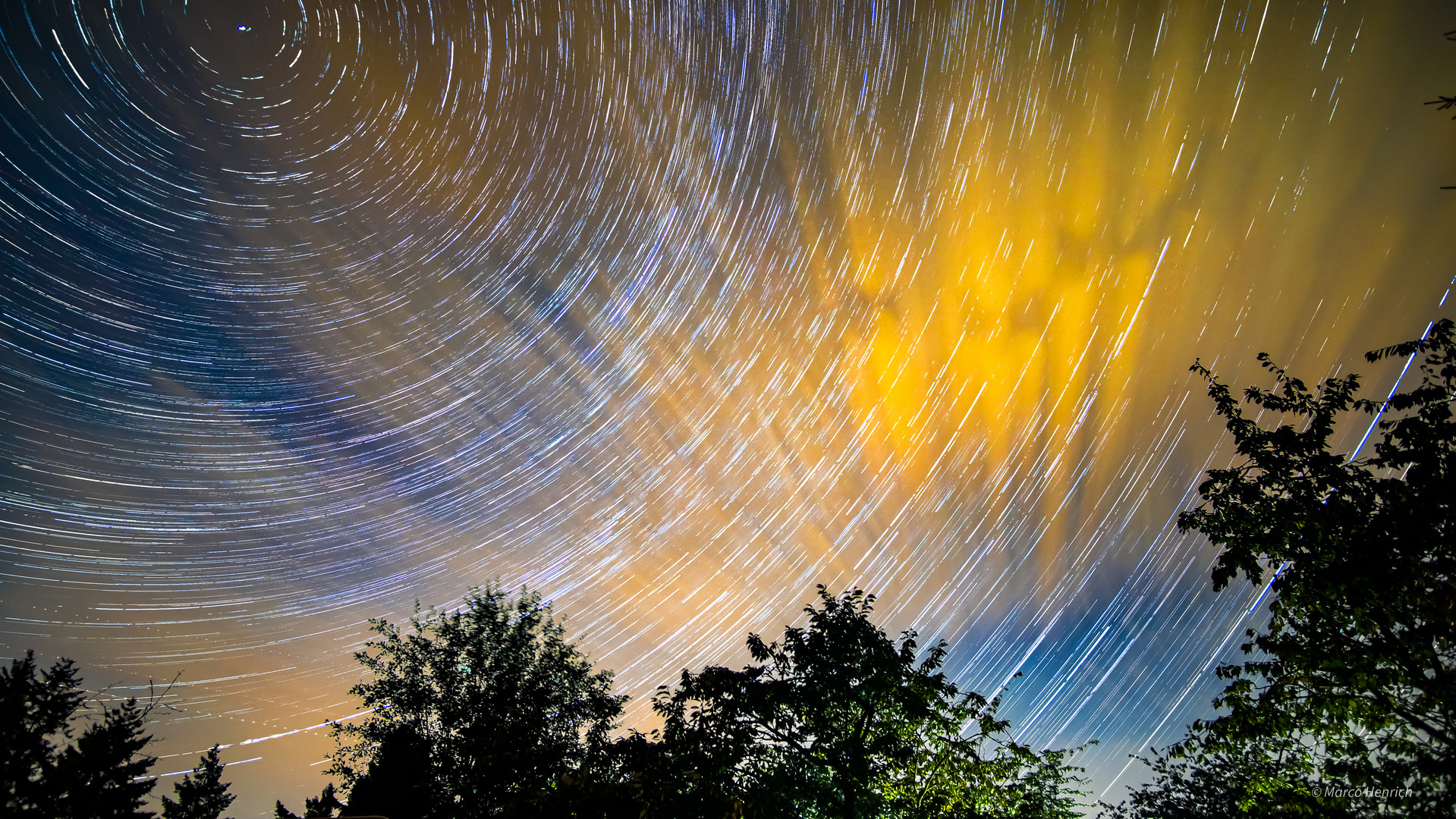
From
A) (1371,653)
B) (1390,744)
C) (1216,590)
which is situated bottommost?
(1390,744)

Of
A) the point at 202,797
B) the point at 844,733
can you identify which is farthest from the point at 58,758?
the point at 844,733

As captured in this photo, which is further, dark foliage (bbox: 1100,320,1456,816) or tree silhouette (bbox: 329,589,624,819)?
tree silhouette (bbox: 329,589,624,819)

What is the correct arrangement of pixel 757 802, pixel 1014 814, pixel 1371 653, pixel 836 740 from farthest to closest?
pixel 1014 814
pixel 836 740
pixel 757 802
pixel 1371 653

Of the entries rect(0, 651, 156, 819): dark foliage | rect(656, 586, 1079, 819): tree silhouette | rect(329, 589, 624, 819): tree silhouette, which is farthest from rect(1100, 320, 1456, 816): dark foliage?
rect(0, 651, 156, 819): dark foliage

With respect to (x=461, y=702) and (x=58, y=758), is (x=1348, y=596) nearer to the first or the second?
(x=461, y=702)

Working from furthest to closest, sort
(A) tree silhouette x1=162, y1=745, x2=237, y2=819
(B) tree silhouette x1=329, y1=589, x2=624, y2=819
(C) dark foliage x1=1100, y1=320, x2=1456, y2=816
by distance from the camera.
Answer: (A) tree silhouette x1=162, y1=745, x2=237, y2=819 < (B) tree silhouette x1=329, y1=589, x2=624, y2=819 < (C) dark foliage x1=1100, y1=320, x2=1456, y2=816

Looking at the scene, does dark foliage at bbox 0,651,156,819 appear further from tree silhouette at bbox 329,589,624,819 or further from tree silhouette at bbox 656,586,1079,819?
tree silhouette at bbox 656,586,1079,819

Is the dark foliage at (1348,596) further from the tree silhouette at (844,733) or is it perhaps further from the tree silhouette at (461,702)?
the tree silhouette at (461,702)

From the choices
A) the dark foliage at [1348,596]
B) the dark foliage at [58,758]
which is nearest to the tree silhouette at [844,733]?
the dark foliage at [1348,596]

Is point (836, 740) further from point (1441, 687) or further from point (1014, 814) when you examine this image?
point (1441, 687)

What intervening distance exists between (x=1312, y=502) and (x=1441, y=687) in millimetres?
2166

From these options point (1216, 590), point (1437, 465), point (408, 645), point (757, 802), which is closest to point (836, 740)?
point (757, 802)

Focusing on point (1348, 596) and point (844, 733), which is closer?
point (1348, 596)

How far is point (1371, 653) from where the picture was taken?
19.8ft
